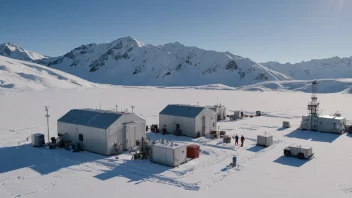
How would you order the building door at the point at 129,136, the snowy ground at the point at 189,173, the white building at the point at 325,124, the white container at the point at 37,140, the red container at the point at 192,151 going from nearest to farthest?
the snowy ground at the point at 189,173 < the red container at the point at 192,151 < the building door at the point at 129,136 < the white container at the point at 37,140 < the white building at the point at 325,124

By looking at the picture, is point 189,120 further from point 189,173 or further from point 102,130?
point 189,173

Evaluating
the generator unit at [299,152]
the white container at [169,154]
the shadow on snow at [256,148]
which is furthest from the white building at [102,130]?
the generator unit at [299,152]

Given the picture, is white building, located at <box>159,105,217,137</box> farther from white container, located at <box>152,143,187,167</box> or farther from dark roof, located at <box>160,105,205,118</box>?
white container, located at <box>152,143,187,167</box>

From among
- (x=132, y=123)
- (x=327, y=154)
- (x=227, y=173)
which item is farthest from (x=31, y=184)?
(x=327, y=154)

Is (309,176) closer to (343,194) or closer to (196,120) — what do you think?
(343,194)

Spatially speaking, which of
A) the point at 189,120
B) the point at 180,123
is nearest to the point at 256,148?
the point at 189,120

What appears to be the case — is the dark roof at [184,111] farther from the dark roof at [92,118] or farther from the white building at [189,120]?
the dark roof at [92,118]
